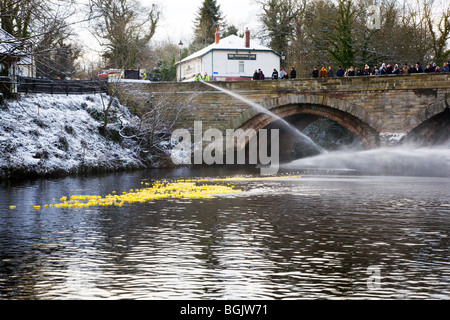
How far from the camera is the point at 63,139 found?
37719 millimetres

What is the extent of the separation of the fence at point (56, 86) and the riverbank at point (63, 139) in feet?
2.33

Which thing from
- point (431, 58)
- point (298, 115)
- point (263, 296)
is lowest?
point (263, 296)

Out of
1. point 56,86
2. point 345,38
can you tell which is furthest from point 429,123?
point 56,86

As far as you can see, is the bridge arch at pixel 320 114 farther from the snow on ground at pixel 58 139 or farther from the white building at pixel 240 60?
the white building at pixel 240 60

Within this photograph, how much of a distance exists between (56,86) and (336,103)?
66.8 ft

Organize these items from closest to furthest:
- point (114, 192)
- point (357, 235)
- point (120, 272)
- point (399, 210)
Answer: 1. point (120, 272)
2. point (357, 235)
3. point (399, 210)
4. point (114, 192)

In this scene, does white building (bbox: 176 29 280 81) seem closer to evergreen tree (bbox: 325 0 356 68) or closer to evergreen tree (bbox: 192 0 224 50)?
evergreen tree (bbox: 325 0 356 68)

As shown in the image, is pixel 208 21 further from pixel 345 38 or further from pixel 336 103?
pixel 336 103

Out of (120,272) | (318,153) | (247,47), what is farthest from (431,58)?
(120,272)

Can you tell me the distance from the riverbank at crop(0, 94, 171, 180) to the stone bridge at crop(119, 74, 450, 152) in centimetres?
450

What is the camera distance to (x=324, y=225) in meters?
15.9

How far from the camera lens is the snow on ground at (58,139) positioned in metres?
33.7

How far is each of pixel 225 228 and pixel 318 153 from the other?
49999 millimetres

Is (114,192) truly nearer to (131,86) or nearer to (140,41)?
(131,86)
